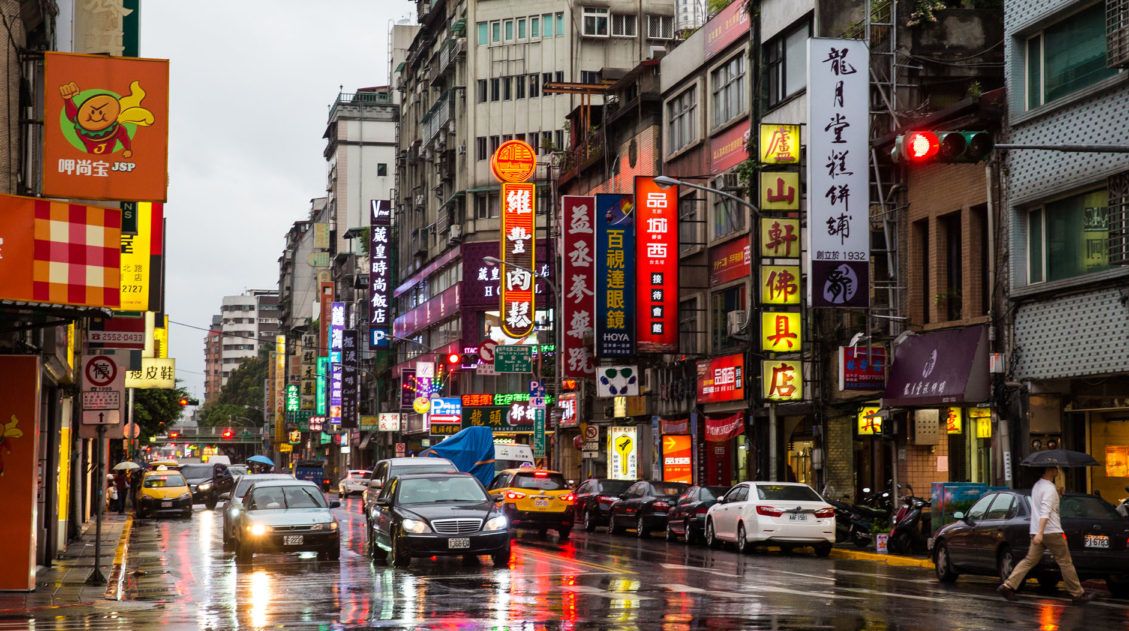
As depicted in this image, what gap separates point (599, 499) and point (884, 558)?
1473cm

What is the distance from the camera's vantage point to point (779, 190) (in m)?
38.4

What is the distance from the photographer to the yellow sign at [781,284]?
3853 centimetres

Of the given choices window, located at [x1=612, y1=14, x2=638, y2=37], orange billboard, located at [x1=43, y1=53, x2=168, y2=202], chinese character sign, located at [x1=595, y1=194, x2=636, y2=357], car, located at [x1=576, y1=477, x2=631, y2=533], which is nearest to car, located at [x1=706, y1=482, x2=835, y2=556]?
car, located at [x1=576, y1=477, x2=631, y2=533]

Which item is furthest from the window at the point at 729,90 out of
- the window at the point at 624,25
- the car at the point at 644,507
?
the window at the point at 624,25

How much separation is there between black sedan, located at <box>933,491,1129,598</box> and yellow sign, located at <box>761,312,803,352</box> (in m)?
15.3

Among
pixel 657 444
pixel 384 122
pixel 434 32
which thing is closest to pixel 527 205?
pixel 657 444

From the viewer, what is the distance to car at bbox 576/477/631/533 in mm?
43844

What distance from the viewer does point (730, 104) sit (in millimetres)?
48031

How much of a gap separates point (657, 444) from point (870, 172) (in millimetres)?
19577

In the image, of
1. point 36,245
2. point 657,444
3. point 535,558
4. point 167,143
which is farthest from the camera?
point 657,444

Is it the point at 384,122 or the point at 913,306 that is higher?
the point at 384,122

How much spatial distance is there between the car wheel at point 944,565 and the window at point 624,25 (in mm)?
66205

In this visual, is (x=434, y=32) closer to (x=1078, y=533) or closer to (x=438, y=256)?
(x=438, y=256)

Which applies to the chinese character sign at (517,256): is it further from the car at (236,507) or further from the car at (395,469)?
the car at (236,507)
